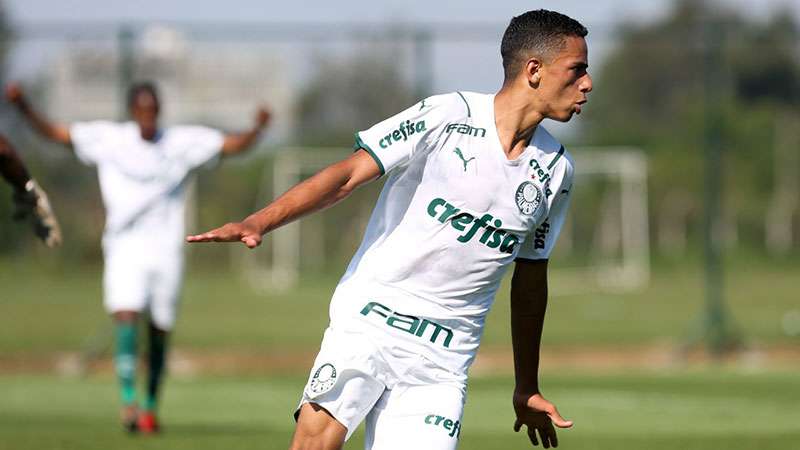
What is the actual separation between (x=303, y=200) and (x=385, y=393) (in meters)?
0.84

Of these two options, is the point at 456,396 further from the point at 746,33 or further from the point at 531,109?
the point at 746,33

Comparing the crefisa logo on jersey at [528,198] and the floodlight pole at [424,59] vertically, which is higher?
the crefisa logo on jersey at [528,198]

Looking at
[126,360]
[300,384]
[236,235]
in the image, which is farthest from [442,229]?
[300,384]

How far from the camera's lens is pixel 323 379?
16.8ft

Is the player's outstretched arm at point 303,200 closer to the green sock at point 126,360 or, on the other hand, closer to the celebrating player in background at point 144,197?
the green sock at point 126,360

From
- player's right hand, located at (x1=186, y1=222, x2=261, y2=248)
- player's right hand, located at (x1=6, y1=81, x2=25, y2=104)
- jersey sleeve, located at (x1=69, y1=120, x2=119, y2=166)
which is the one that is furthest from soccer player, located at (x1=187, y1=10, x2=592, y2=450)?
jersey sleeve, located at (x1=69, y1=120, x2=119, y2=166)

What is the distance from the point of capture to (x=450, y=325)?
533 cm

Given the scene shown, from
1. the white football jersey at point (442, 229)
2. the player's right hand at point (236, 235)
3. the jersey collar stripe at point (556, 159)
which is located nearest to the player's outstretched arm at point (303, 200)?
the player's right hand at point (236, 235)

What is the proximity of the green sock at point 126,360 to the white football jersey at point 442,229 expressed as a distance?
19.1 feet

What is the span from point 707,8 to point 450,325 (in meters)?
77.3

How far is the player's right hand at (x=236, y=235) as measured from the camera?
4.46 m

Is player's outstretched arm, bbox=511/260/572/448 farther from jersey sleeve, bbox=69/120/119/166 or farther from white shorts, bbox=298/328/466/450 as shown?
jersey sleeve, bbox=69/120/119/166

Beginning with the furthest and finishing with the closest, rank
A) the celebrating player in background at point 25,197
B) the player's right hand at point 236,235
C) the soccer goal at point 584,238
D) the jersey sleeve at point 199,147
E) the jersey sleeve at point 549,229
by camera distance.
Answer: the soccer goal at point 584,238 < the jersey sleeve at point 199,147 < the celebrating player in background at point 25,197 < the jersey sleeve at point 549,229 < the player's right hand at point 236,235

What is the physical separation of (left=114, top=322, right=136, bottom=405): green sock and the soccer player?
5765 millimetres
